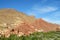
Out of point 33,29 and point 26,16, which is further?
point 26,16

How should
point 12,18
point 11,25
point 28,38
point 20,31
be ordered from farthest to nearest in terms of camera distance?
1. point 12,18
2. point 11,25
3. point 20,31
4. point 28,38

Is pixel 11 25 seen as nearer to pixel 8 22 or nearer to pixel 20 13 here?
pixel 8 22

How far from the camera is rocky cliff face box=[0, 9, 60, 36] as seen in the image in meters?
30.0

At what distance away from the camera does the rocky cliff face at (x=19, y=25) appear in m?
30.0

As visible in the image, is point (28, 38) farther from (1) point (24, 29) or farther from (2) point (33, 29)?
(2) point (33, 29)

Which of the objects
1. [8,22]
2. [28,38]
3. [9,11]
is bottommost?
[28,38]

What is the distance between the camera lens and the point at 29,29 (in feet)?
102

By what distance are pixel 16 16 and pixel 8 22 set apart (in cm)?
484

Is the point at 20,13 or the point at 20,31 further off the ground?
the point at 20,13

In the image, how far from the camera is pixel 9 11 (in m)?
45.0

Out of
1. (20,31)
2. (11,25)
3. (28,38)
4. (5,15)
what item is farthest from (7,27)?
(28,38)

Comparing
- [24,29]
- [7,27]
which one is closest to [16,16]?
[7,27]

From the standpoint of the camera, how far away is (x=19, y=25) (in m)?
31.5

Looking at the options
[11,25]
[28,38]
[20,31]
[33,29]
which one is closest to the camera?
[28,38]
